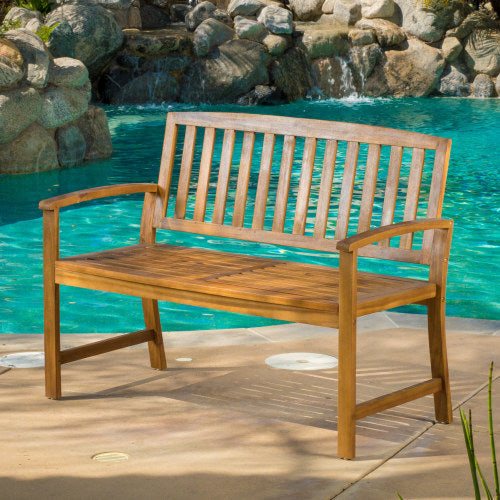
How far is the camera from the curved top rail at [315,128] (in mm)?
3674

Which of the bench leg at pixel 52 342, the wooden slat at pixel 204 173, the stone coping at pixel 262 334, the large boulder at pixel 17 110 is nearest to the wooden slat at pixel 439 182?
the wooden slat at pixel 204 173

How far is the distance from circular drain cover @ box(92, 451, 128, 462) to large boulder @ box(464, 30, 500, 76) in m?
19.1

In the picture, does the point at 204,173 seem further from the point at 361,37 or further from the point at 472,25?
the point at 472,25

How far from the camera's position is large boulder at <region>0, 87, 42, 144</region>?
10.6 metres

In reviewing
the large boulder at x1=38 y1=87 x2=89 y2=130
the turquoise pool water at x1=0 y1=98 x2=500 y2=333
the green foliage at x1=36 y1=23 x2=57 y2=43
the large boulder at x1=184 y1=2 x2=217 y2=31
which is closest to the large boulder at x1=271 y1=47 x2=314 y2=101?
the large boulder at x1=184 y1=2 x2=217 y2=31

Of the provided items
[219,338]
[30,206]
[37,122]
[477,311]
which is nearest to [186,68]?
[37,122]

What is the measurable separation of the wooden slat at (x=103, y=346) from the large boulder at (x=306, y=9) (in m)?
18.7

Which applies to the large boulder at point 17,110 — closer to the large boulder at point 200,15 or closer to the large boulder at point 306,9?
the large boulder at point 200,15

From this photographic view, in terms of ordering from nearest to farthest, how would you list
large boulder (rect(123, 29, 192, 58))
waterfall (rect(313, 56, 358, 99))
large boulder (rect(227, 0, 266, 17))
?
large boulder (rect(123, 29, 192, 58)) → large boulder (rect(227, 0, 266, 17)) → waterfall (rect(313, 56, 358, 99))

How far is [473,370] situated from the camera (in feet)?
13.7

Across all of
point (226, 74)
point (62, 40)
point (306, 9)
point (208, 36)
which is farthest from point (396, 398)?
point (306, 9)

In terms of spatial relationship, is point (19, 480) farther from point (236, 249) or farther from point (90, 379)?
point (236, 249)

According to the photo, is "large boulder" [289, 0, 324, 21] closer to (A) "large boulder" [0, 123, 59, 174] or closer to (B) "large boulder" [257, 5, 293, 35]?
(B) "large boulder" [257, 5, 293, 35]

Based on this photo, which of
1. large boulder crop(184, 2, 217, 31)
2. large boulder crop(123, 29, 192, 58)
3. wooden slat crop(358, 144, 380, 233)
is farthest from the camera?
large boulder crop(184, 2, 217, 31)
